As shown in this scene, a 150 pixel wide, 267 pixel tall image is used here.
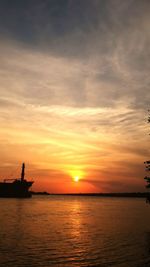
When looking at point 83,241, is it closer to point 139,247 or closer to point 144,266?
point 139,247

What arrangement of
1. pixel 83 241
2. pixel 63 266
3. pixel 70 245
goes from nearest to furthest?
pixel 63 266 < pixel 70 245 < pixel 83 241

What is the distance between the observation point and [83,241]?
118 ft

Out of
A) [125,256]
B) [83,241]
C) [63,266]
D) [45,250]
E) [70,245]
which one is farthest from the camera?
[83,241]

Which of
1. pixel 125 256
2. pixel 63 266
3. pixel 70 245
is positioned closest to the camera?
pixel 63 266

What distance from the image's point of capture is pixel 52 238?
1484 inches

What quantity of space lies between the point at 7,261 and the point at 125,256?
35.2ft

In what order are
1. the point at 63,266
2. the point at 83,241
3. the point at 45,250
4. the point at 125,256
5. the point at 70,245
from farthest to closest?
1. the point at 83,241
2. the point at 70,245
3. the point at 45,250
4. the point at 125,256
5. the point at 63,266

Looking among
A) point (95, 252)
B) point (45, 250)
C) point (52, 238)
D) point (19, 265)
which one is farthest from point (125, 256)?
point (52, 238)

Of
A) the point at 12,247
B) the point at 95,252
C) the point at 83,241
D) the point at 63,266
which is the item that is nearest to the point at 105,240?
the point at 83,241

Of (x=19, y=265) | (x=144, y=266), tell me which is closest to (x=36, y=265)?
(x=19, y=265)

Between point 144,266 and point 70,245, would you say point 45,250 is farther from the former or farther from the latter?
point 144,266

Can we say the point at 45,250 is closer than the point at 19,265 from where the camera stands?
No

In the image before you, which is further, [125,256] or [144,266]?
[125,256]

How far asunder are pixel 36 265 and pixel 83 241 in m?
13.0
